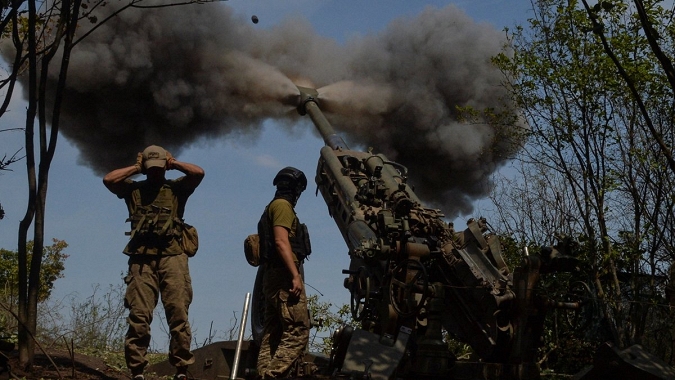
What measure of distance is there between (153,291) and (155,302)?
101 mm

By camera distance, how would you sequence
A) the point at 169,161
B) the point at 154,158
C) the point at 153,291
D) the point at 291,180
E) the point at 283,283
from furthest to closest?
the point at 291,180, the point at 283,283, the point at 169,161, the point at 154,158, the point at 153,291

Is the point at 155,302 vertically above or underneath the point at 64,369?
above

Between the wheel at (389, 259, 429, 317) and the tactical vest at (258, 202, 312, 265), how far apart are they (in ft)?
2.62

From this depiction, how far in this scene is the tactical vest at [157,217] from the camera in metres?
7.38

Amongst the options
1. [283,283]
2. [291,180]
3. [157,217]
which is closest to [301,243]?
[283,283]

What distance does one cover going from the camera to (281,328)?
7910 millimetres

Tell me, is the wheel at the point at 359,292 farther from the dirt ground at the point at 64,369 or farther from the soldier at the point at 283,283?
the dirt ground at the point at 64,369

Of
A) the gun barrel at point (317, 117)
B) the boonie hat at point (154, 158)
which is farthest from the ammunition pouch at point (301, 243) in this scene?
the gun barrel at point (317, 117)

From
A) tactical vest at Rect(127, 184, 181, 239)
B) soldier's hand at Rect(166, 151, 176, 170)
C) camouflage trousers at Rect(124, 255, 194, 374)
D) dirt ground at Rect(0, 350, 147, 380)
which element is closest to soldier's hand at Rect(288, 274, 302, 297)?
camouflage trousers at Rect(124, 255, 194, 374)

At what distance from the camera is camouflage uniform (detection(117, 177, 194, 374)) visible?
282 inches

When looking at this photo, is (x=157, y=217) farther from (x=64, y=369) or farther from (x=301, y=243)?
(x=64, y=369)

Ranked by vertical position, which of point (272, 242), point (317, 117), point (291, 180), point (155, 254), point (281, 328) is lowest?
point (281, 328)

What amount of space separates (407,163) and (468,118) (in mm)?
1522

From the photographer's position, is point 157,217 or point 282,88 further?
point 282,88
